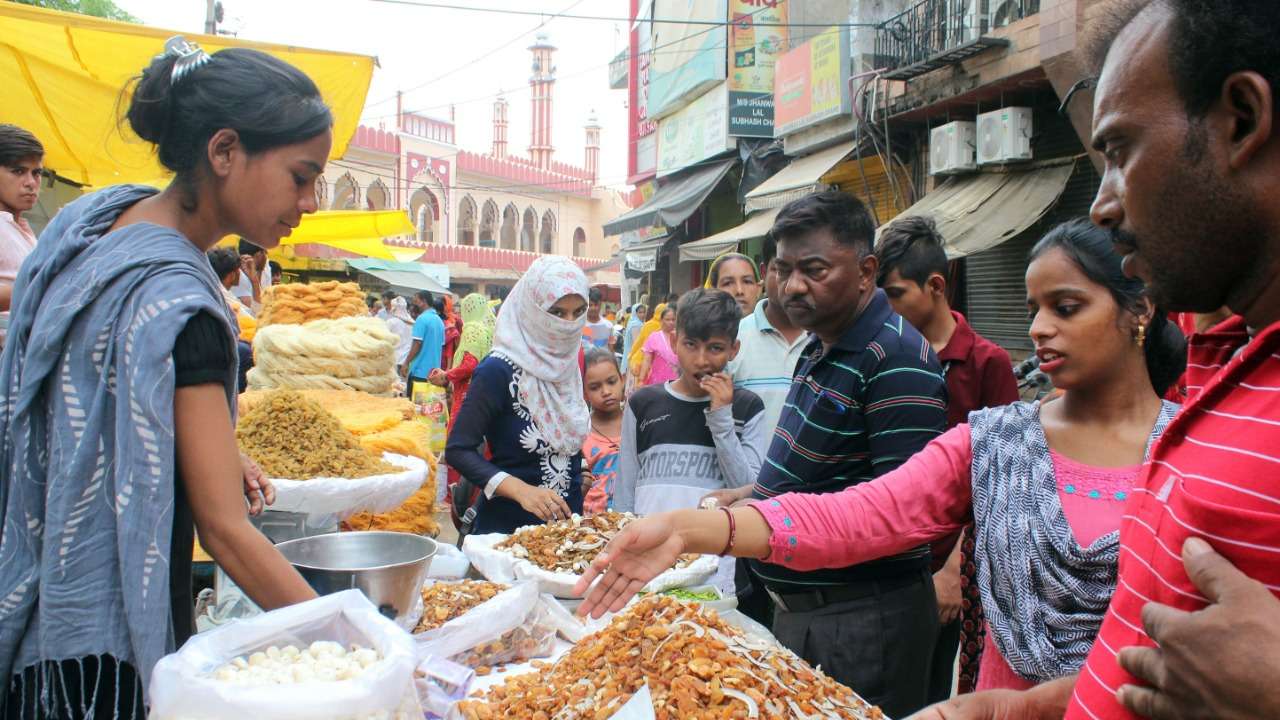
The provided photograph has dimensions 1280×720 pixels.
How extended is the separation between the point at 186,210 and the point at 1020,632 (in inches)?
67.8

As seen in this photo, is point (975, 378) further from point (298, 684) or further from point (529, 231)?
point (529, 231)

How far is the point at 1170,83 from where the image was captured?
82 cm

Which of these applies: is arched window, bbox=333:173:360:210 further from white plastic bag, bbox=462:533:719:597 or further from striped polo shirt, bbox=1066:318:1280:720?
striped polo shirt, bbox=1066:318:1280:720

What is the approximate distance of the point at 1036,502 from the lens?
1603mm

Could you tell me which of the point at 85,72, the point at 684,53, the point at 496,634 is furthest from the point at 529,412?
the point at 684,53

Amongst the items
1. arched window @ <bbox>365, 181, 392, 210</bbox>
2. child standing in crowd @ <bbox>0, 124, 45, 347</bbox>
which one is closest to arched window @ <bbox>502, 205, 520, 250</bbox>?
arched window @ <bbox>365, 181, 392, 210</bbox>

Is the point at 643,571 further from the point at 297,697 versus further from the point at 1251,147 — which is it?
Result: the point at 1251,147

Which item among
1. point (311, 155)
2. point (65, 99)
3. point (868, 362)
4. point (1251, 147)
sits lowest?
point (868, 362)

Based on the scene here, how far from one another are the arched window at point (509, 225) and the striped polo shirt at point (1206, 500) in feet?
121

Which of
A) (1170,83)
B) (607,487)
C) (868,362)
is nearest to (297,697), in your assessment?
(1170,83)

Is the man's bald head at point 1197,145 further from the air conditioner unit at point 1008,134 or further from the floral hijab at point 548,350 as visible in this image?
the air conditioner unit at point 1008,134

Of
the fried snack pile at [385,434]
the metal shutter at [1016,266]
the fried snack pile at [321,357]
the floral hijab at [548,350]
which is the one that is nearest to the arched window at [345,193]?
the metal shutter at [1016,266]

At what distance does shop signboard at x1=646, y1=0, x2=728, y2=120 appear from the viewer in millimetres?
15062

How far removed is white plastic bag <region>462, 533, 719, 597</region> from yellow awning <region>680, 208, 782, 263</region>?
9.04 meters
